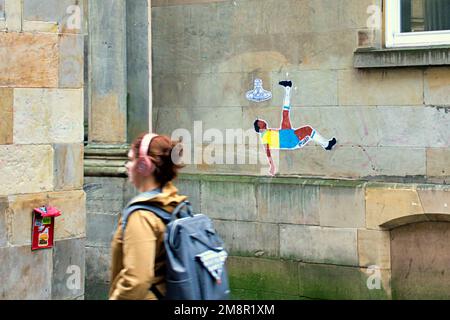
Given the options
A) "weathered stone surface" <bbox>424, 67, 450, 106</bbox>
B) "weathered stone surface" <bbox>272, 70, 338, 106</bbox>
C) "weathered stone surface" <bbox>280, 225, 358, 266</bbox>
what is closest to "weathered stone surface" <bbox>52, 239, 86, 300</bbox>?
"weathered stone surface" <bbox>280, 225, 358, 266</bbox>

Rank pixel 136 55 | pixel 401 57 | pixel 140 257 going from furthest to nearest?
pixel 136 55 → pixel 401 57 → pixel 140 257

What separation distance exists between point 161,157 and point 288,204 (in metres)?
4.78

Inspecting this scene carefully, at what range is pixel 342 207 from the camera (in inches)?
323

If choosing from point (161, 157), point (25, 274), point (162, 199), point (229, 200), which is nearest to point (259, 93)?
point (229, 200)

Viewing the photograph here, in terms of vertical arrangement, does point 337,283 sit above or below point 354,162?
below

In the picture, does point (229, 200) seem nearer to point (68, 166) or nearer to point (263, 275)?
point (263, 275)

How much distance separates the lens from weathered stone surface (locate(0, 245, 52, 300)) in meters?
5.94

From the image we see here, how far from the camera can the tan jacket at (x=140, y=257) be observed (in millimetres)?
3516

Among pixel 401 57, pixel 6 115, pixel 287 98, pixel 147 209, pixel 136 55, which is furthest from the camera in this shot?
pixel 136 55

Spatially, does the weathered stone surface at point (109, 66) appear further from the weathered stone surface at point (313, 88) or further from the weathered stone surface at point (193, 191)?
the weathered stone surface at point (313, 88)

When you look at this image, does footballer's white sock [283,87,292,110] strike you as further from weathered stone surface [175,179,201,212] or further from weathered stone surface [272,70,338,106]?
weathered stone surface [175,179,201,212]

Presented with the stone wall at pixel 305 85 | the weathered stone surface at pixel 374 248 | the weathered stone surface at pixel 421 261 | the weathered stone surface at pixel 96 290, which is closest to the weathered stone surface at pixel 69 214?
the weathered stone surface at pixel 96 290

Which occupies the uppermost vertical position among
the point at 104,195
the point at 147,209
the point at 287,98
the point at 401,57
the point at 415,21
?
the point at 415,21

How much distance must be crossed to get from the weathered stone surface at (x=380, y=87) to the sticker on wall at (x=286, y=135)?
483 millimetres
